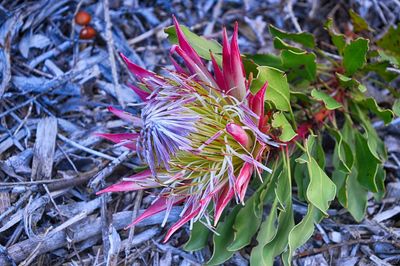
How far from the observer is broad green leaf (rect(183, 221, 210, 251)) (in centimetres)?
177

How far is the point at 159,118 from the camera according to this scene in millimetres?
1485

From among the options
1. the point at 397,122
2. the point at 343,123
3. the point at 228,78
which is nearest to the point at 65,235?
the point at 228,78

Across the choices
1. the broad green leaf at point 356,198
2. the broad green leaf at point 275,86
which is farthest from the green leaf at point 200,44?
the broad green leaf at point 356,198

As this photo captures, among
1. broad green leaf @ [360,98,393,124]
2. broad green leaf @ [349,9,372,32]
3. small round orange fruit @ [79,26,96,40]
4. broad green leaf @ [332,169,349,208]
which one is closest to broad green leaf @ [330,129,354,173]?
broad green leaf @ [332,169,349,208]

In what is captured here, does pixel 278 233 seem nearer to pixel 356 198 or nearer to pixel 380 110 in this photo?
pixel 356 198

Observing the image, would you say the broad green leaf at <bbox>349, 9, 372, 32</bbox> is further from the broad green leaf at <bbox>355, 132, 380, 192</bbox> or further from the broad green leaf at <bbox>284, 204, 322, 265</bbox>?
the broad green leaf at <bbox>284, 204, 322, 265</bbox>

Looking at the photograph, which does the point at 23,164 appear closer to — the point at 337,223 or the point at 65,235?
the point at 65,235

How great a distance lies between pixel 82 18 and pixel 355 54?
3.89 feet

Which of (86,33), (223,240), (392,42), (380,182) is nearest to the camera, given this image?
(223,240)

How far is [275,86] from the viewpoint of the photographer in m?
1.64

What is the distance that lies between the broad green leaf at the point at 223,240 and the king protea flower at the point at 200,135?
192 mm

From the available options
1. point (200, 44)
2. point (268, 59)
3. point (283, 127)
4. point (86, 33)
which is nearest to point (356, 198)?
point (283, 127)

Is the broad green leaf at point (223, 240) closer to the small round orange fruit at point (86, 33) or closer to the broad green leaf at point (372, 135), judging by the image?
the broad green leaf at point (372, 135)

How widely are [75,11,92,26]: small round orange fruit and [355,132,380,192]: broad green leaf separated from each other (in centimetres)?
123
